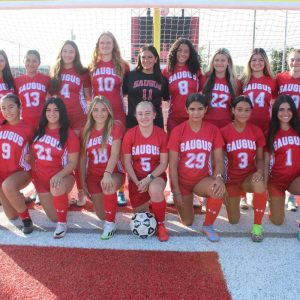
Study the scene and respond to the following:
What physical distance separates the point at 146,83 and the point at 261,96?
4.04ft

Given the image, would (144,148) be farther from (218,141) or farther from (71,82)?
(71,82)

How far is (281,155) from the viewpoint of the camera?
3.59 metres

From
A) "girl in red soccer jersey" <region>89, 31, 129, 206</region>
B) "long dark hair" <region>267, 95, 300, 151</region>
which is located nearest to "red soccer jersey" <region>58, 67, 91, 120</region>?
"girl in red soccer jersey" <region>89, 31, 129, 206</region>

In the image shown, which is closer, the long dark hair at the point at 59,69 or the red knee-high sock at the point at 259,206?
the red knee-high sock at the point at 259,206

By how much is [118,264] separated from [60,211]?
0.86 meters

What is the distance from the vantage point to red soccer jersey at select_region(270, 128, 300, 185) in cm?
356

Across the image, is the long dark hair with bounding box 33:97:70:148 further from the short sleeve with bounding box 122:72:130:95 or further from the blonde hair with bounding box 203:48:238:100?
the blonde hair with bounding box 203:48:238:100

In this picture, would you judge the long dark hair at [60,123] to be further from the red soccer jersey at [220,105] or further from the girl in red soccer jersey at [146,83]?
the red soccer jersey at [220,105]

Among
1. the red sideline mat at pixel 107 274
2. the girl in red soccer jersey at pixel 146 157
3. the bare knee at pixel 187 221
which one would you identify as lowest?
the red sideline mat at pixel 107 274

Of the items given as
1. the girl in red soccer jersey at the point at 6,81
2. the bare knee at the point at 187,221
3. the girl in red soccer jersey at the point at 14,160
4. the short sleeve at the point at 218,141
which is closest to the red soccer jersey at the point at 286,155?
the short sleeve at the point at 218,141

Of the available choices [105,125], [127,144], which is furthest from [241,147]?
[105,125]

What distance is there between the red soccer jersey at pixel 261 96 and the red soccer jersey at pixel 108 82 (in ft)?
4.55

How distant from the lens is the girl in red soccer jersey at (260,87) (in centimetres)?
390

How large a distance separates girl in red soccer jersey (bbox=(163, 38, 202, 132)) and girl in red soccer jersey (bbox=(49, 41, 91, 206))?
976 mm
